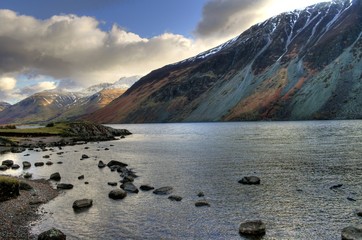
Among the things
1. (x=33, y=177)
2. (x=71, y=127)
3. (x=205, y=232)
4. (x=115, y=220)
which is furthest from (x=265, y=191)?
(x=71, y=127)

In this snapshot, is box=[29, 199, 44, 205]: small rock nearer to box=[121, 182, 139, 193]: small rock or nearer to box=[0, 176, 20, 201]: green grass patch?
box=[0, 176, 20, 201]: green grass patch

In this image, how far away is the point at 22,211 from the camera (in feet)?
104

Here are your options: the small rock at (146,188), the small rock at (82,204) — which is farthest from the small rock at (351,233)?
the small rock at (146,188)

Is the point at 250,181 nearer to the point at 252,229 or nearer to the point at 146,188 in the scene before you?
the point at 146,188

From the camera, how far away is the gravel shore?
2580 cm

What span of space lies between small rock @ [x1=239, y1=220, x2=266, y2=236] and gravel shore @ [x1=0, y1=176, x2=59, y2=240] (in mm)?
15263

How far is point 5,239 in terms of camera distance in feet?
78.9

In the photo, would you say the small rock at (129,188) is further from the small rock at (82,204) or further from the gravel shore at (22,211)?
the gravel shore at (22,211)

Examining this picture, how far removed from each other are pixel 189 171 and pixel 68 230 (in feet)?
94.5

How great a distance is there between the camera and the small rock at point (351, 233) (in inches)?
933

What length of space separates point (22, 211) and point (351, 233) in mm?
27220

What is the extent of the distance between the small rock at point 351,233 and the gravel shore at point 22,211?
2193cm

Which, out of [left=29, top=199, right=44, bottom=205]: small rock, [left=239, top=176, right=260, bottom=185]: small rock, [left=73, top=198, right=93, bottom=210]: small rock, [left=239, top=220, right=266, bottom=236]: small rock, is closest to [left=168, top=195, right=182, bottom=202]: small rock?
[left=73, top=198, right=93, bottom=210]: small rock

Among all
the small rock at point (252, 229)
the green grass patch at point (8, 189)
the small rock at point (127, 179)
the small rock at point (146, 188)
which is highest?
the green grass patch at point (8, 189)
